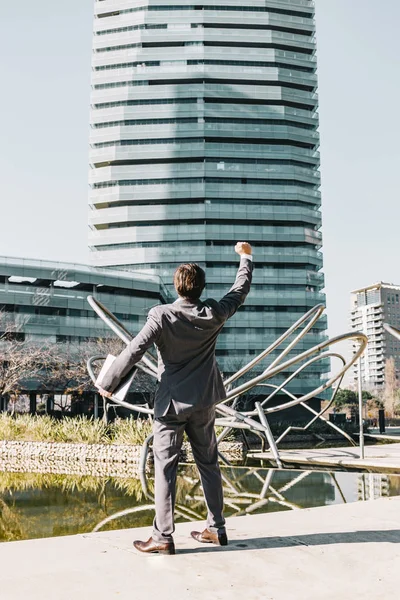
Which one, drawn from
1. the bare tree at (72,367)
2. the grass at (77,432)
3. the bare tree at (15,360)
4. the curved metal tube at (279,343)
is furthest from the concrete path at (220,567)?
the bare tree at (72,367)

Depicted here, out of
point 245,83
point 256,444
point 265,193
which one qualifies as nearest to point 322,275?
point 265,193

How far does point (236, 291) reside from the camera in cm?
411

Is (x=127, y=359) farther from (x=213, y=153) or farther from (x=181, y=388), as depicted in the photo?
(x=213, y=153)

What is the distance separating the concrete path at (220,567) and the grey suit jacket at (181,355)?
852 millimetres

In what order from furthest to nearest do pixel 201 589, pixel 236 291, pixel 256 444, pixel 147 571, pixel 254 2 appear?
1. pixel 254 2
2. pixel 256 444
3. pixel 236 291
4. pixel 147 571
5. pixel 201 589

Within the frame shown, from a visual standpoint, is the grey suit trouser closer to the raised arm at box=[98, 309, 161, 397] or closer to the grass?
the raised arm at box=[98, 309, 161, 397]

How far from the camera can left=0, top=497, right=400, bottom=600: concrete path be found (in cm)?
288

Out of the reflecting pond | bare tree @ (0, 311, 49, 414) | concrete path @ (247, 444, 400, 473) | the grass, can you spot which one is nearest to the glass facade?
bare tree @ (0, 311, 49, 414)

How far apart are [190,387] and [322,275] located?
85.4m

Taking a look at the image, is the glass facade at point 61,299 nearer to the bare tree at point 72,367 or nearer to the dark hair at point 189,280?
the bare tree at point 72,367

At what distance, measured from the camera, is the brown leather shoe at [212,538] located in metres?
3.76

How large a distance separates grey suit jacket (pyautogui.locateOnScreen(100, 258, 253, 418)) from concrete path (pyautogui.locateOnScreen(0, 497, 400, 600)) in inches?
33.5

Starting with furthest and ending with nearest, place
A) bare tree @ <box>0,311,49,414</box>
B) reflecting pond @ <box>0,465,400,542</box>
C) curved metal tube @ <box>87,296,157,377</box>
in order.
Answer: bare tree @ <box>0,311,49,414</box> < curved metal tube @ <box>87,296,157,377</box> < reflecting pond @ <box>0,465,400,542</box>

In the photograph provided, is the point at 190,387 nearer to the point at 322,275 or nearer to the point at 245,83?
the point at 322,275
